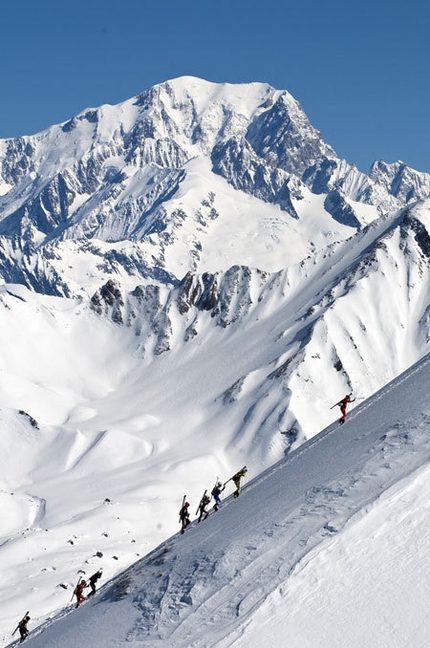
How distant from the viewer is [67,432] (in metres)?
189

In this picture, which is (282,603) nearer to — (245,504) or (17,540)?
(245,504)

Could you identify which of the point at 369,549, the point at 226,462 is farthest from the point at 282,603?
the point at 226,462

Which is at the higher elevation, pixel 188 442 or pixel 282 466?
pixel 188 442

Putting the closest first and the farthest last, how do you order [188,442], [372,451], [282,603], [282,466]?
1. [282,603]
2. [372,451]
3. [282,466]
4. [188,442]

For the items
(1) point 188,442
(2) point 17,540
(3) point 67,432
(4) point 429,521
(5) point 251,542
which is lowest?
Result: (4) point 429,521

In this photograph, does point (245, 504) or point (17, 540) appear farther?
point (17, 540)

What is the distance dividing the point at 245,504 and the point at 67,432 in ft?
517

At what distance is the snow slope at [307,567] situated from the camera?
2255cm

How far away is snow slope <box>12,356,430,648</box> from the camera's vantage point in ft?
74.0

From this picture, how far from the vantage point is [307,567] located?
2523 cm

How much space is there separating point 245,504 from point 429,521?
11631 mm

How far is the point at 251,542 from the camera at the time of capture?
95.9 ft

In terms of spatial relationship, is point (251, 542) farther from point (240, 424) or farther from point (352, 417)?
point (240, 424)

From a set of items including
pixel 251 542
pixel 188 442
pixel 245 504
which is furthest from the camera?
pixel 188 442
